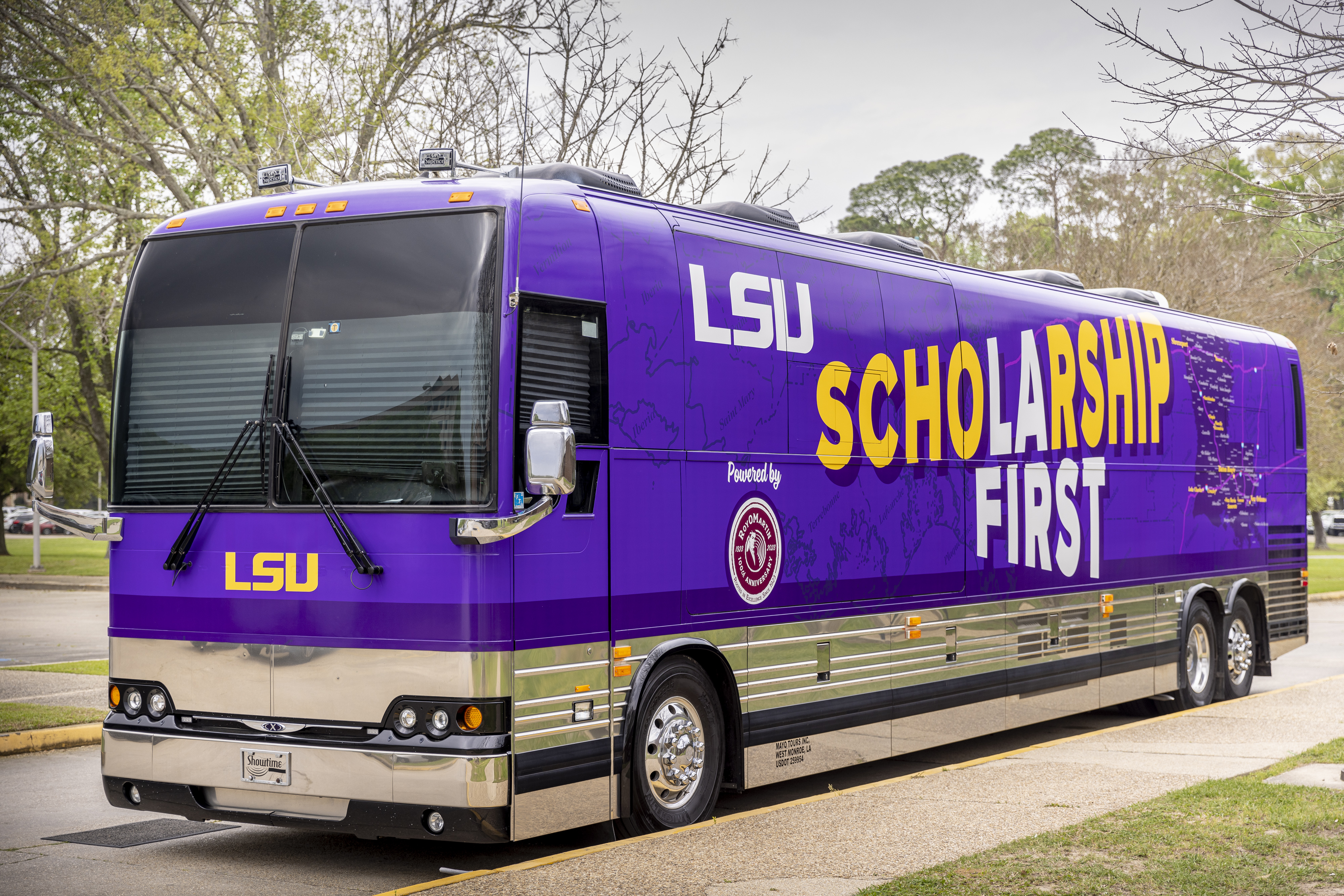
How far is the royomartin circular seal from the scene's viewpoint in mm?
8469

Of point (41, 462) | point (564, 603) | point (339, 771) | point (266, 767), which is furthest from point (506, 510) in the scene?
point (41, 462)

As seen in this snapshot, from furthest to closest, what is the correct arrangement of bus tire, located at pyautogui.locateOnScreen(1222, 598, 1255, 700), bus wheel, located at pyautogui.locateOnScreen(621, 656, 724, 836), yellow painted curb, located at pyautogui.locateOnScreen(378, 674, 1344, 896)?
bus tire, located at pyautogui.locateOnScreen(1222, 598, 1255, 700) < bus wheel, located at pyautogui.locateOnScreen(621, 656, 724, 836) < yellow painted curb, located at pyautogui.locateOnScreen(378, 674, 1344, 896)

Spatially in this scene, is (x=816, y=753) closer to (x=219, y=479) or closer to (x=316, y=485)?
(x=316, y=485)

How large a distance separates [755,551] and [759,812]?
154 cm

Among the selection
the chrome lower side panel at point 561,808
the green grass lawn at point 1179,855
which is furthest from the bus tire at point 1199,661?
the chrome lower side panel at point 561,808

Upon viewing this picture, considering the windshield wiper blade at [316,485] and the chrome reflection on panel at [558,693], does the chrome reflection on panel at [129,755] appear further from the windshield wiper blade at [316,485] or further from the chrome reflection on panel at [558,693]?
the chrome reflection on panel at [558,693]

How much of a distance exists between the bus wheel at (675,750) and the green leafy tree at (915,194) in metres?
58.7

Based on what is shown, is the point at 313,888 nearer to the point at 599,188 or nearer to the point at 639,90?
the point at 599,188

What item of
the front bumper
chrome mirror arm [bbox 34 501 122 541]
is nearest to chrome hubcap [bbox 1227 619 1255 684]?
the front bumper

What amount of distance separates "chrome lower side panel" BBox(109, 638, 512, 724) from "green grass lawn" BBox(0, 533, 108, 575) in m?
19.1

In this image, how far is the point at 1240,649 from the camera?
15023 millimetres

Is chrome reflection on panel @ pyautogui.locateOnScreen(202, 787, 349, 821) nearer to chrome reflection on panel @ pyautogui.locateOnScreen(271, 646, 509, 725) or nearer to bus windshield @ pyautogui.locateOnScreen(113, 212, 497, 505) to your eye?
chrome reflection on panel @ pyautogui.locateOnScreen(271, 646, 509, 725)

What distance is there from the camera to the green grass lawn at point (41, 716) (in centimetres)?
1164

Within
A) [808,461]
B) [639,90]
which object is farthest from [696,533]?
[639,90]
